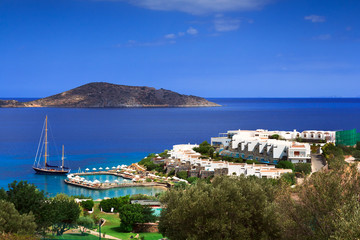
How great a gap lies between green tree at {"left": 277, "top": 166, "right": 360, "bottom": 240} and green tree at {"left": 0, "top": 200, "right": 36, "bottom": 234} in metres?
10.0

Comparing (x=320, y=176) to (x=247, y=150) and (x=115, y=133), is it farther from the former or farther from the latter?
(x=115, y=133)

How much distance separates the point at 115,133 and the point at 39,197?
83.7 metres

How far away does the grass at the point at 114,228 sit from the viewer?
23.4 metres

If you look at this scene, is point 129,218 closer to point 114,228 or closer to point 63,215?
point 114,228

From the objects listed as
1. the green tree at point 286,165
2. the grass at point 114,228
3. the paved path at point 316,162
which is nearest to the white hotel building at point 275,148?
the paved path at point 316,162

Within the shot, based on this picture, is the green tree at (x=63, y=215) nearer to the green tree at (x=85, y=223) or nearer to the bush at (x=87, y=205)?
the green tree at (x=85, y=223)

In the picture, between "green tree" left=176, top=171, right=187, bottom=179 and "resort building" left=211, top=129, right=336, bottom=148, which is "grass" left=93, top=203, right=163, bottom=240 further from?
"resort building" left=211, top=129, right=336, bottom=148

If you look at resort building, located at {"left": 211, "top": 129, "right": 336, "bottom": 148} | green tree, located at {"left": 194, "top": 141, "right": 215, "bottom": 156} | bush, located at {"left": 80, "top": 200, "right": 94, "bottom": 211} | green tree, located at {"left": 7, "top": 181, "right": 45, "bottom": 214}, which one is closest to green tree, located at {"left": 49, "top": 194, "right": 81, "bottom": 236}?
green tree, located at {"left": 7, "top": 181, "right": 45, "bottom": 214}

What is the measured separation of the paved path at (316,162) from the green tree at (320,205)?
28.1 meters

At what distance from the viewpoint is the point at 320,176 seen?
14.1 meters

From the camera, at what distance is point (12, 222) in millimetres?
15648

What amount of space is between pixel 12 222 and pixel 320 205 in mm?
11616

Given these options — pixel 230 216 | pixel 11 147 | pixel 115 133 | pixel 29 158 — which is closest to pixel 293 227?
pixel 230 216

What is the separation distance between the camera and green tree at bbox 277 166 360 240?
12664 millimetres
